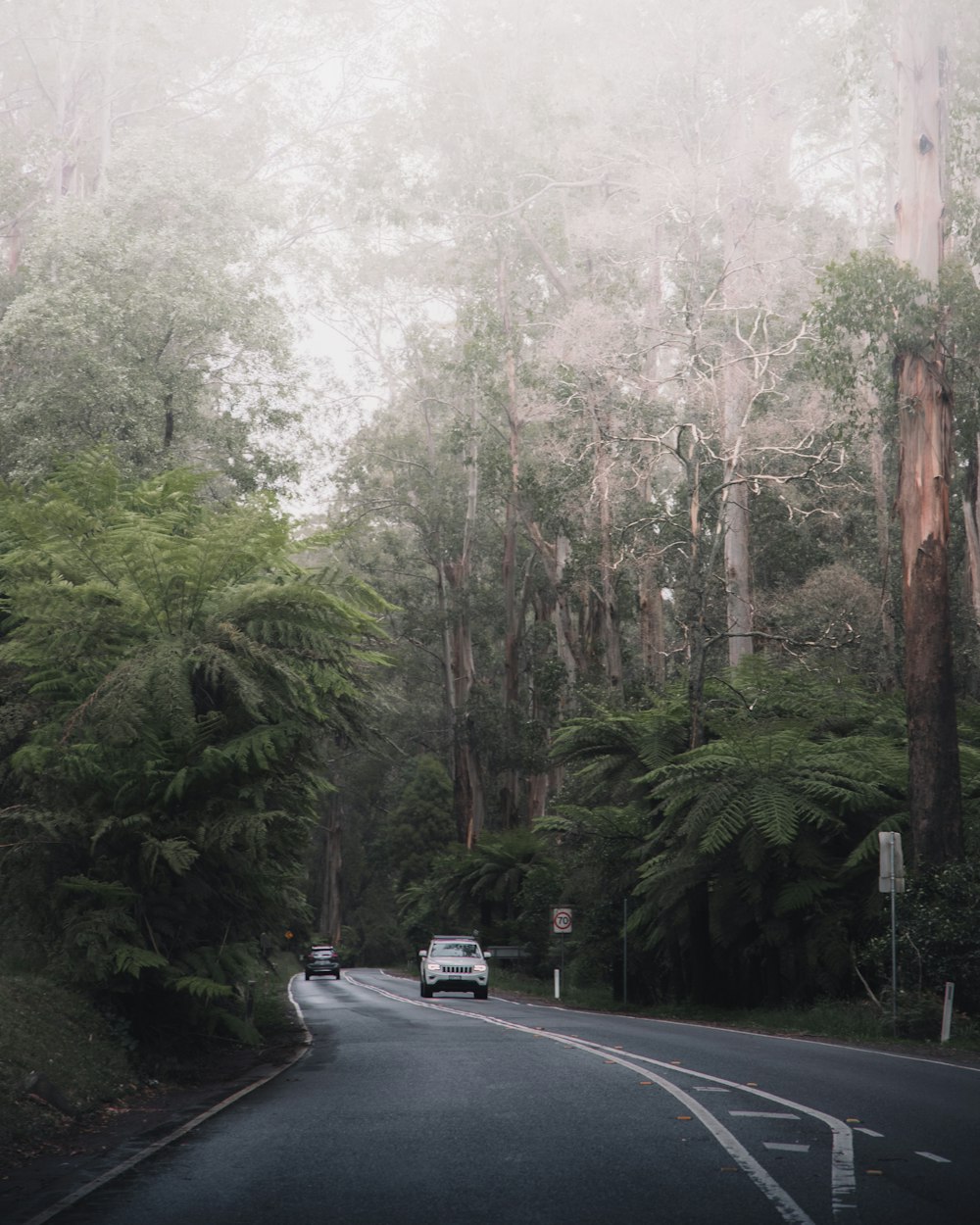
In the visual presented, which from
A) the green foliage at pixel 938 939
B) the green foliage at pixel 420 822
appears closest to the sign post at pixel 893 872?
the green foliage at pixel 938 939

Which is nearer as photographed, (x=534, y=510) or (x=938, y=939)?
(x=938, y=939)

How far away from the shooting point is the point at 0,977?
13.5 meters

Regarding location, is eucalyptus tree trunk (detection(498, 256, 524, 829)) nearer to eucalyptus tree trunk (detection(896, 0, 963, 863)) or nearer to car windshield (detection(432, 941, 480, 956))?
car windshield (detection(432, 941, 480, 956))

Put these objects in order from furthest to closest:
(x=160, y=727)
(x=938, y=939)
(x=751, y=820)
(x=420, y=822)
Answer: (x=420, y=822) < (x=751, y=820) < (x=938, y=939) < (x=160, y=727)

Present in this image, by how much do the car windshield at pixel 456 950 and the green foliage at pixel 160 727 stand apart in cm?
2109

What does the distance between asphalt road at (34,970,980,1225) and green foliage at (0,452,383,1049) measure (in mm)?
2049

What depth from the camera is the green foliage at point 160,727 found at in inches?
516

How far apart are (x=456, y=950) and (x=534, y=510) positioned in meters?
14.1

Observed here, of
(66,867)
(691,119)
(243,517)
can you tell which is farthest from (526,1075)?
(691,119)

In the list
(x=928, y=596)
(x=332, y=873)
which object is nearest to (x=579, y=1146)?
(x=928, y=596)

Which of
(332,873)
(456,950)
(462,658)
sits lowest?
(456,950)

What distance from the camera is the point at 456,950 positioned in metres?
35.5

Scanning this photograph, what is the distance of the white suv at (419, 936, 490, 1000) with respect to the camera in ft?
114

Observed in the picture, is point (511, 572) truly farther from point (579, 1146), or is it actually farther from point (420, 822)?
point (579, 1146)
